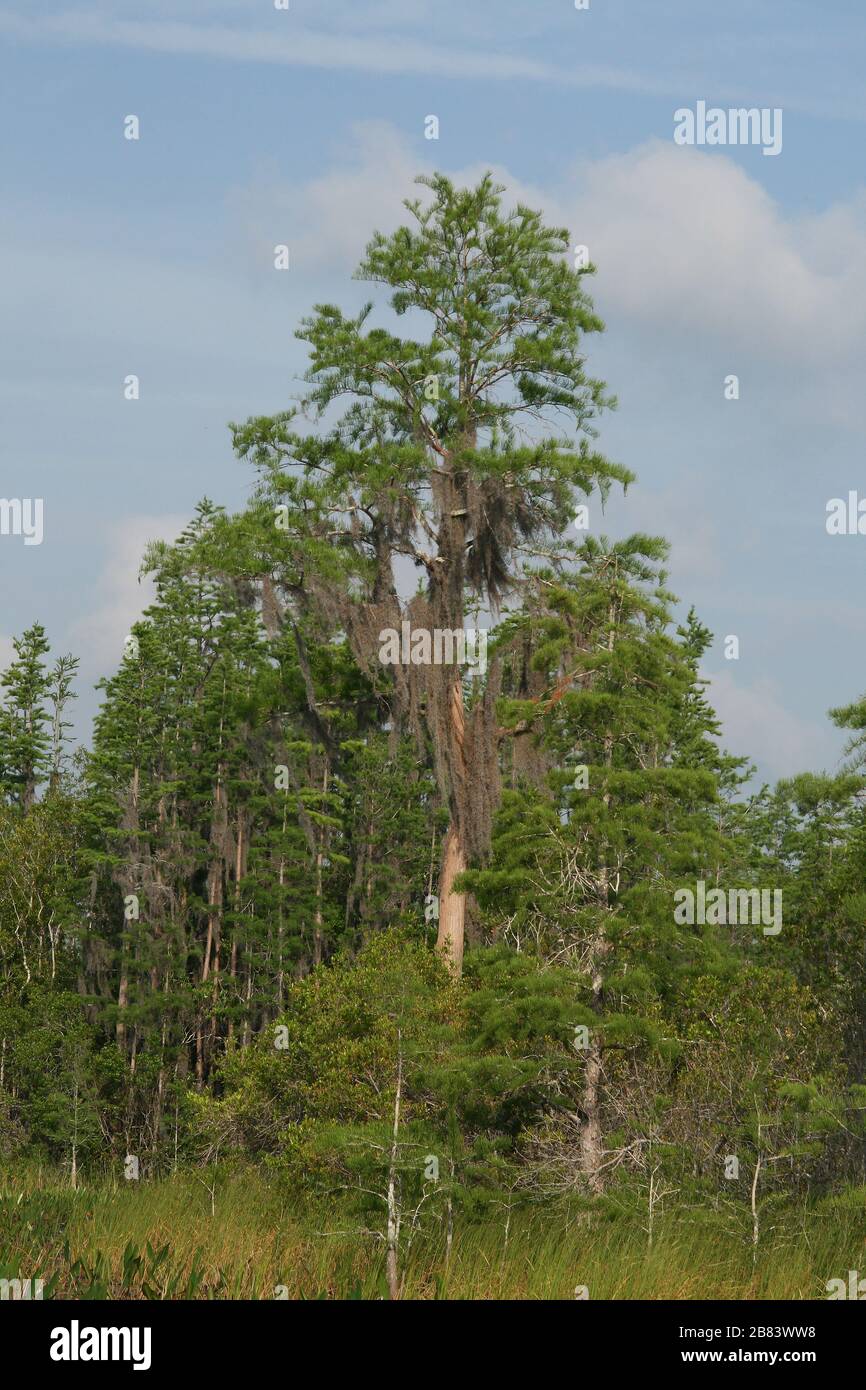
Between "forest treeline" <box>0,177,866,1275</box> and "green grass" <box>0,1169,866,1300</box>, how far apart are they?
0.63 meters

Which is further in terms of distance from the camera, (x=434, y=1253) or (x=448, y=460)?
(x=448, y=460)

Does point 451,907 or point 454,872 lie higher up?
point 454,872

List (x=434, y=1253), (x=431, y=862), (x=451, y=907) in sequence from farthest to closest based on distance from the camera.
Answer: (x=431, y=862), (x=451, y=907), (x=434, y=1253)

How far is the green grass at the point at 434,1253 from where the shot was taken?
34.1ft

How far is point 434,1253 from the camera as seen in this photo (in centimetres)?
1661

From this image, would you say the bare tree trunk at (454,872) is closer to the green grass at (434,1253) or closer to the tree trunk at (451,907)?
the tree trunk at (451,907)

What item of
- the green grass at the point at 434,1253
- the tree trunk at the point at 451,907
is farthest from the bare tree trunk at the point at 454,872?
the green grass at the point at 434,1253

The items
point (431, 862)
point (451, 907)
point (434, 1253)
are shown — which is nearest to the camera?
point (434, 1253)

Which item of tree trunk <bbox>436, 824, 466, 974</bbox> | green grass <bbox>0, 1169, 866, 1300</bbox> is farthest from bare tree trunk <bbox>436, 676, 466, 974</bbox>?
green grass <bbox>0, 1169, 866, 1300</bbox>

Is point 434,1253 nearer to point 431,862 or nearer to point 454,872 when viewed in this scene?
point 454,872

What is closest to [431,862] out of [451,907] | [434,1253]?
[451,907]

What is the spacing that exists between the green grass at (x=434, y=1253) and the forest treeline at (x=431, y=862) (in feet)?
2.07

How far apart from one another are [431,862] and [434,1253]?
28.8 metres

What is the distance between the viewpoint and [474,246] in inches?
1368
